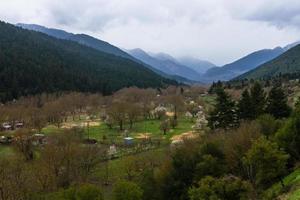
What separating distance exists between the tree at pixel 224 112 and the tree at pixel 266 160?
2333 centimetres

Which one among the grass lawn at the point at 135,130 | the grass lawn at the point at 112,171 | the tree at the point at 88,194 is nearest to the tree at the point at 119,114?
the grass lawn at the point at 135,130

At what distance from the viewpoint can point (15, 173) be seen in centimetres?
5750

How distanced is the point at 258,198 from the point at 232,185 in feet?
14.2

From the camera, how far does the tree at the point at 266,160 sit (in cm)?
4153

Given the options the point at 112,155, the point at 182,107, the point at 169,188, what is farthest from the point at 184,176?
the point at 182,107

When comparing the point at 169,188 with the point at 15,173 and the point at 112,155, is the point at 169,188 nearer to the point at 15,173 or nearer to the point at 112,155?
the point at 15,173

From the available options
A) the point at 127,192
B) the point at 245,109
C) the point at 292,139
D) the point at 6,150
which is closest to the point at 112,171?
the point at 245,109

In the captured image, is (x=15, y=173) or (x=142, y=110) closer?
(x=15, y=173)

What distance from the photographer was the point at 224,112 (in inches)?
2662

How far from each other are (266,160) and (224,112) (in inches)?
1019

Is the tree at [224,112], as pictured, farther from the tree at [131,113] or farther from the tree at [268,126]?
the tree at [131,113]

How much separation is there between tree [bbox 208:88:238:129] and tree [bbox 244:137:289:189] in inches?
918

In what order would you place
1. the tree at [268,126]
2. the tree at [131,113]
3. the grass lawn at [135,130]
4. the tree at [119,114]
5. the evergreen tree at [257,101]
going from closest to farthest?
the tree at [268,126], the evergreen tree at [257,101], the grass lawn at [135,130], the tree at [119,114], the tree at [131,113]

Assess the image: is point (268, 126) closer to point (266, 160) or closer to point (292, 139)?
point (292, 139)
